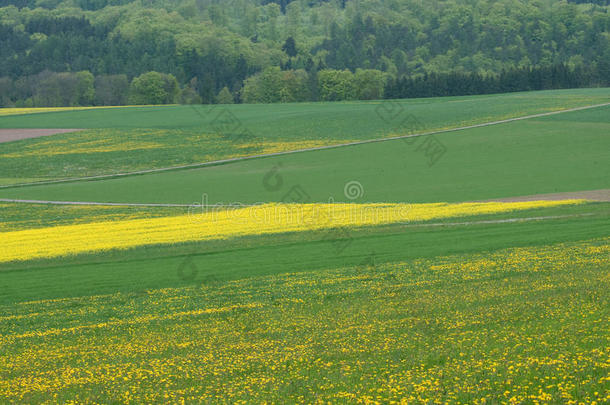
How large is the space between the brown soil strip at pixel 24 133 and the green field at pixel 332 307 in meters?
38.2

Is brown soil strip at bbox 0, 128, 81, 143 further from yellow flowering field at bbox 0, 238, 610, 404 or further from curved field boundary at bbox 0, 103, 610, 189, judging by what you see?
yellow flowering field at bbox 0, 238, 610, 404

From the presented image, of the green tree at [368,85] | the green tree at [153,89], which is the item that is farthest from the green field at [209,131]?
the green tree at [153,89]

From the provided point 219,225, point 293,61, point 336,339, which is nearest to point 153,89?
point 293,61

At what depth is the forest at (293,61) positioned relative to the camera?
13545 cm

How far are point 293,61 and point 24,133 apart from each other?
9902 centimetres

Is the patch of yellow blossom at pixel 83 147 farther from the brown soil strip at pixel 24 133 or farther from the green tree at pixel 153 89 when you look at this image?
the green tree at pixel 153 89

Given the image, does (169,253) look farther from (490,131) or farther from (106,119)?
(106,119)

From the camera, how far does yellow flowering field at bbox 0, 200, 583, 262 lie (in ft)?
110

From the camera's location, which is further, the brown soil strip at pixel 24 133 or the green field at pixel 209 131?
the brown soil strip at pixel 24 133

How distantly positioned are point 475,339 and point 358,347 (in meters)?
2.52


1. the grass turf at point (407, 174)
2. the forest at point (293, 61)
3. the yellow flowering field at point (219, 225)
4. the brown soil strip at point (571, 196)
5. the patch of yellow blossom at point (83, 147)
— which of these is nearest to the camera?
the yellow flowering field at point (219, 225)

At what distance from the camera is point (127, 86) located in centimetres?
15288

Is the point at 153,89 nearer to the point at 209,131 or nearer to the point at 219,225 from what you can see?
the point at 209,131

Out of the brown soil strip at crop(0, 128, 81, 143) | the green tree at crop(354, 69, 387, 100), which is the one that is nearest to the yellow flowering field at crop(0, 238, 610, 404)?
the brown soil strip at crop(0, 128, 81, 143)
